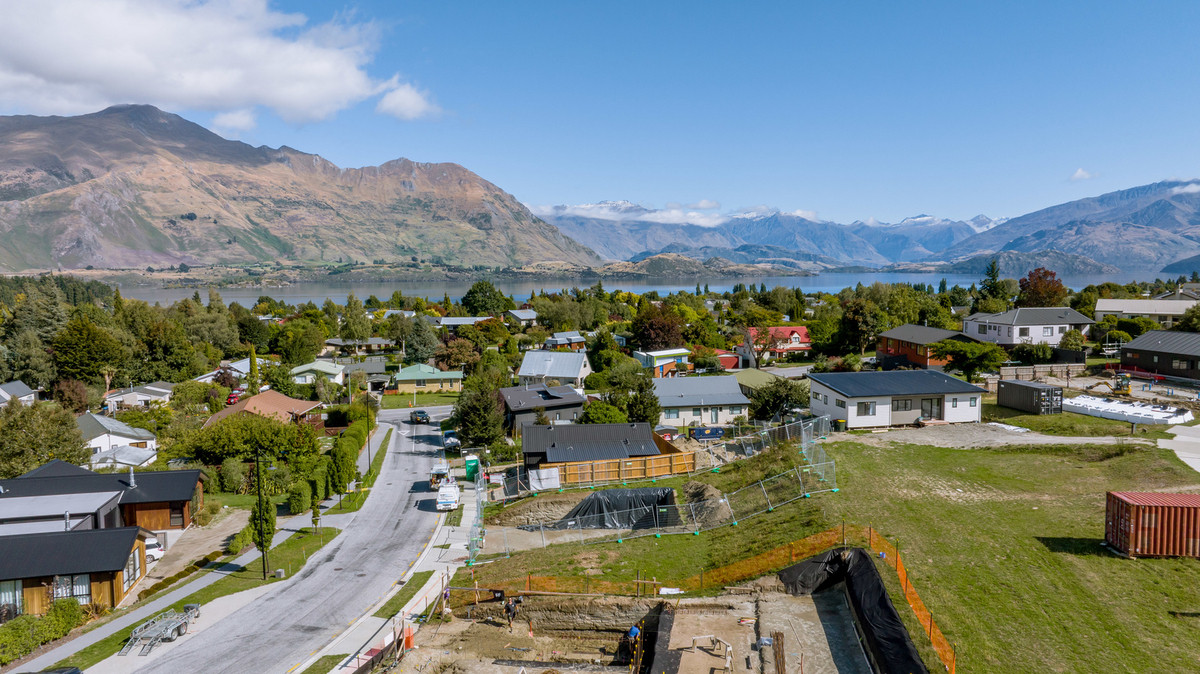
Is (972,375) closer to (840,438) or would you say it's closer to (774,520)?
(840,438)

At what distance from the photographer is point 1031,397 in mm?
44219

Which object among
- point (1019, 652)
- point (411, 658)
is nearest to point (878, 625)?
point (1019, 652)

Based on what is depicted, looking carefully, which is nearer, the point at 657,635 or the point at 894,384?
the point at 657,635

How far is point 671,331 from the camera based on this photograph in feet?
279

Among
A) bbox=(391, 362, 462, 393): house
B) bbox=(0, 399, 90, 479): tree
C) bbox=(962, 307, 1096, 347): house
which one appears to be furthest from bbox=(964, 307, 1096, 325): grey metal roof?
bbox=(0, 399, 90, 479): tree

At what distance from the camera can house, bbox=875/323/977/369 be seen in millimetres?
65375

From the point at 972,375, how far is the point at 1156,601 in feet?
145

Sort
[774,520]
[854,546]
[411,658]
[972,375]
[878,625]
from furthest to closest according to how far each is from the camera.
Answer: [972,375] < [774,520] < [854,546] < [411,658] < [878,625]

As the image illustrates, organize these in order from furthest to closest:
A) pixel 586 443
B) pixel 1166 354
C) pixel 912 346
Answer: pixel 912 346, pixel 1166 354, pixel 586 443

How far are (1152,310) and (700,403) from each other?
244 feet

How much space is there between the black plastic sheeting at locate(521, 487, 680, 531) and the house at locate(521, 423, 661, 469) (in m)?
4.82

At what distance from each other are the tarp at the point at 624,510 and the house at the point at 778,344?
51.1 meters

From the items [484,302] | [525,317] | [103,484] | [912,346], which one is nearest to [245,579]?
[103,484]

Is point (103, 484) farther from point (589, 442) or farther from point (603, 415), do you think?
point (603, 415)
